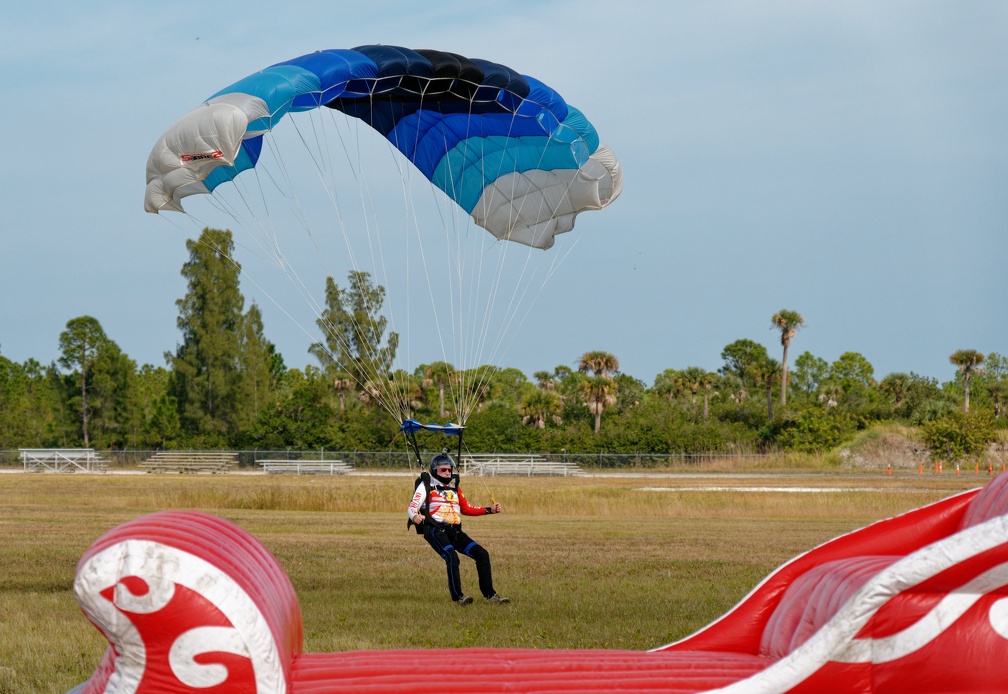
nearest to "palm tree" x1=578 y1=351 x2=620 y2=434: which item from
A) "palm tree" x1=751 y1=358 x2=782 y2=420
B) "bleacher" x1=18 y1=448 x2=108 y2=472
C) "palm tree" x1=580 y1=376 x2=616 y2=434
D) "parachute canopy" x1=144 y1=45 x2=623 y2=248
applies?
"palm tree" x1=580 y1=376 x2=616 y2=434

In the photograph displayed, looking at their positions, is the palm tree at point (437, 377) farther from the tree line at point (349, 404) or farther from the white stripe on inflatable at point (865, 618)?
the white stripe on inflatable at point (865, 618)

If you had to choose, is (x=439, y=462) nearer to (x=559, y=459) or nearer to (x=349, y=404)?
(x=559, y=459)

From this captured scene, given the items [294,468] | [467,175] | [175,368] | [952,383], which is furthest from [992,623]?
[952,383]

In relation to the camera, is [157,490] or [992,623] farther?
[157,490]

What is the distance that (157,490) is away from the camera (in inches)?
1372

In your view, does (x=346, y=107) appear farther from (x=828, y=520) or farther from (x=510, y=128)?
(x=828, y=520)

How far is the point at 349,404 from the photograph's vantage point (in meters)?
73.0

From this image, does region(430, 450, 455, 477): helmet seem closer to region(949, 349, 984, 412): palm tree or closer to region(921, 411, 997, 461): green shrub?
region(921, 411, 997, 461): green shrub

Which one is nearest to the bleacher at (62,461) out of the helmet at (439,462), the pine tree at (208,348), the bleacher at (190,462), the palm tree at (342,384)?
the bleacher at (190,462)

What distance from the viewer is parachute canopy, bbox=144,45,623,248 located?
10492 mm

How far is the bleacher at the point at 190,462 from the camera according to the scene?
2111 inches

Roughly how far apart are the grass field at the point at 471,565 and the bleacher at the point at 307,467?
18471mm

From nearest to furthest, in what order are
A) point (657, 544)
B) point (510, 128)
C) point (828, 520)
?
point (510, 128) → point (657, 544) → point (828, 520)

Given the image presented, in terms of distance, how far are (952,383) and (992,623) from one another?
351 feet
